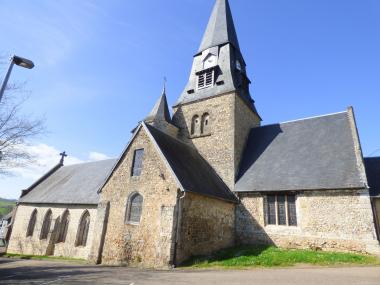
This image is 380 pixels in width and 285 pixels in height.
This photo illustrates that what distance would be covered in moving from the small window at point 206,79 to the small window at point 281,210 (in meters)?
10.2

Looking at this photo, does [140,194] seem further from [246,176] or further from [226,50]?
[226,50]

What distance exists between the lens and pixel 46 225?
20094 mm

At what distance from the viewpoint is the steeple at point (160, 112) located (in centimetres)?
1969

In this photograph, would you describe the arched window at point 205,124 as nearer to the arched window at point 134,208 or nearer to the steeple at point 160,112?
the steeple at point 160,112

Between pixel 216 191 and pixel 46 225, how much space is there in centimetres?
1465

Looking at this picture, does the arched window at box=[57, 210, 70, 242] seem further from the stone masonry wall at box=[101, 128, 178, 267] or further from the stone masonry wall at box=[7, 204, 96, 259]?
the stone masonry wall at box=[101, 128, 178, 267]

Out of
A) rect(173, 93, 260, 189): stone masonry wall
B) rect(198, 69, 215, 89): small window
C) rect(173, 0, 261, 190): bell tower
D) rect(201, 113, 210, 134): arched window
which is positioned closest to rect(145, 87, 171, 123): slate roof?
rect(173, 0, 261, 190): bell tower

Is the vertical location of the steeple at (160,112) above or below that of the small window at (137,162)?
above

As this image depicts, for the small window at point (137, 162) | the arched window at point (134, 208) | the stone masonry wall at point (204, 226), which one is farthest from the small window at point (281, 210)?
the small window at point (137, 162)

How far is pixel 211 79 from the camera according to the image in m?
20.2

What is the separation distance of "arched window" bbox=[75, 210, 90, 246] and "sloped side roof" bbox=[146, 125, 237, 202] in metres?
8.45

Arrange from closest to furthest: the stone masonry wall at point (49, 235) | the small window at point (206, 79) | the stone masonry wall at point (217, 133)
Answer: the stone masonry wall at point (217, 133), the stone masonry wall at point (49, 235), the small window at point (206, 79)

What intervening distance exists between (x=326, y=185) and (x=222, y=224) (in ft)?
Answer: 18.3

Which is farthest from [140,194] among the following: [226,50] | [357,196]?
[226,50]
